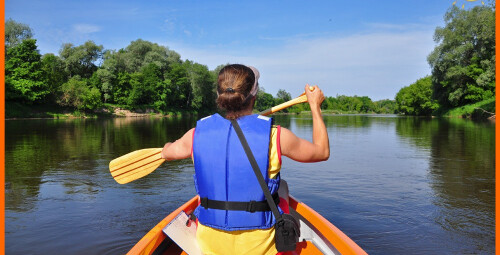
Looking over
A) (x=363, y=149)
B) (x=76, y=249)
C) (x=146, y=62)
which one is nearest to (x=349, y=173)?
(x=363, y=149)

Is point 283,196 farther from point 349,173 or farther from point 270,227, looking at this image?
point 349,173

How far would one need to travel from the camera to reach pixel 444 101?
173ft

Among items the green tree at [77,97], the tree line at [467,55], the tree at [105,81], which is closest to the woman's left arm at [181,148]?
the tree line at [467,55]

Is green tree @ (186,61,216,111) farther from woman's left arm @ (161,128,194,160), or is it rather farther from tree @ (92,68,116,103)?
woman's left arm @ (161,128,194,160)

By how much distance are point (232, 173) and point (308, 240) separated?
1.86 meters

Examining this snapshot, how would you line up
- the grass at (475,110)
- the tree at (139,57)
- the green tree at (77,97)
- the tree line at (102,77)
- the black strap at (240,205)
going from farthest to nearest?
the tree at (139,57) → the green tree at (77,97) → the tree line at (102,77) → the grass at (475,110) → the black strap at (240,205)

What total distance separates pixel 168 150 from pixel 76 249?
327 cm

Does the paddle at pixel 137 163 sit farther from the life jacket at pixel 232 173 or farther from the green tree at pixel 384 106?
the green tree at pixel 384 106

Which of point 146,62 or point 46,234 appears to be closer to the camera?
point 46,234

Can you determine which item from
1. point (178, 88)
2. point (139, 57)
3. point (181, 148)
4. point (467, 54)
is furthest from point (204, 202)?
point (139, 57)

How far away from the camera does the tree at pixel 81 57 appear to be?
6331 cm

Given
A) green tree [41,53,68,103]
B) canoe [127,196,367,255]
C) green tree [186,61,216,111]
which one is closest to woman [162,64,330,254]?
canoe [127,196,367,255]

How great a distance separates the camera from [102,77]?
60.7 metres

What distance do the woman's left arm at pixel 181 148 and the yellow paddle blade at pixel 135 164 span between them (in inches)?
29.9
